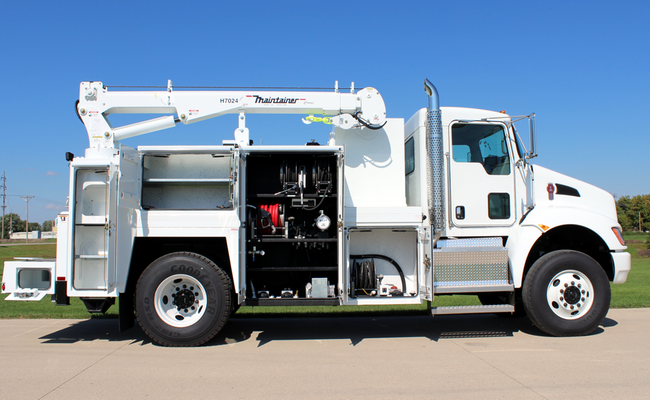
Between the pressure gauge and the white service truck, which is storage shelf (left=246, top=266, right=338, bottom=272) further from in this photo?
the pressure gauge

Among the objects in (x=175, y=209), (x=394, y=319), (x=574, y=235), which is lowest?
(x=394, y=319)

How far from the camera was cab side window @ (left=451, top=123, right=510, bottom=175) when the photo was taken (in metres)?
6.61

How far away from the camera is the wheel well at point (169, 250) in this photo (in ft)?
19.6

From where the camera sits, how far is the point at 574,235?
680 centimetres

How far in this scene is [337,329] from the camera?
277 inches

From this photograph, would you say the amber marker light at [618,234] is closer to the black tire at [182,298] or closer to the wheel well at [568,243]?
the wheel well at [568,243]

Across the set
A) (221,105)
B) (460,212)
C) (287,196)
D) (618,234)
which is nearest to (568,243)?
(618,234)

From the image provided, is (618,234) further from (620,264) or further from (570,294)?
(570,294)

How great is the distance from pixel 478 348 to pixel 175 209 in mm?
4339

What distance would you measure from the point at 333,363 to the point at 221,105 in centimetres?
395

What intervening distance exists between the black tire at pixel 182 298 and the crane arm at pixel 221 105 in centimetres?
193

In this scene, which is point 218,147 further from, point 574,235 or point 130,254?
point 574,235

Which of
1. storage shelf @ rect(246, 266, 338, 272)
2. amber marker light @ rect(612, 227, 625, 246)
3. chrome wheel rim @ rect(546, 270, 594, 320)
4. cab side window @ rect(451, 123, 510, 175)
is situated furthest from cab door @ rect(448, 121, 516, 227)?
storage shelf @ rect(246, 266, 338, 272)

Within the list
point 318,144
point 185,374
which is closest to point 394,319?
point 318,144
